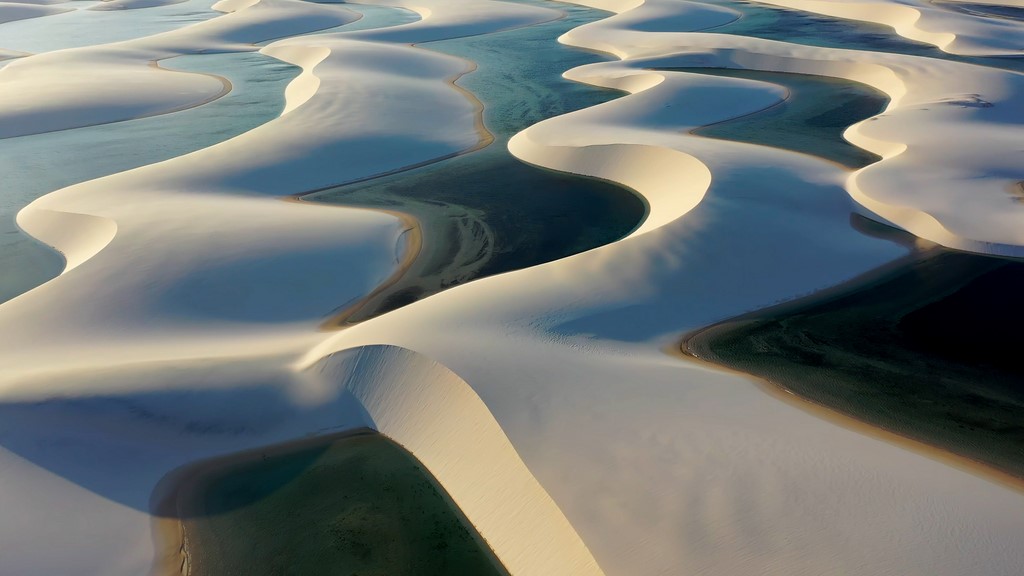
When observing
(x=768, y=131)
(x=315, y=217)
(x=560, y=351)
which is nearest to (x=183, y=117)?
(x=315, y=217)

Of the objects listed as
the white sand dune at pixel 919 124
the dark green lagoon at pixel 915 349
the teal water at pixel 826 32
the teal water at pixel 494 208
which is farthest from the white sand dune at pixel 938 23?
the dark green lagoon at pixel 915 349

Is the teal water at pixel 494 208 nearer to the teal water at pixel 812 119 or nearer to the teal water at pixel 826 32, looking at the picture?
the teal water at pixel 812 119

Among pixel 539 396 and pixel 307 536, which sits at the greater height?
pixel 539 396

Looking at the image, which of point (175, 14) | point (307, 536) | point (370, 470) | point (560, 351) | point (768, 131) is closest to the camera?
point (307, 536)

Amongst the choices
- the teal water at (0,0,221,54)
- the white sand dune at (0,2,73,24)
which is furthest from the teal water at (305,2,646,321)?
the white sand dune at (0,2,73,24)

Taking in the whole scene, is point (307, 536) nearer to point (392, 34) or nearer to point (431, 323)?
point (431, 323)

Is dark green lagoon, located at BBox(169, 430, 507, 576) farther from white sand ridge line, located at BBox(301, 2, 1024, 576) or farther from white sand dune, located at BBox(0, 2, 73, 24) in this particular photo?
white sand dune, located at BBox(0, 2, 73, 24)
